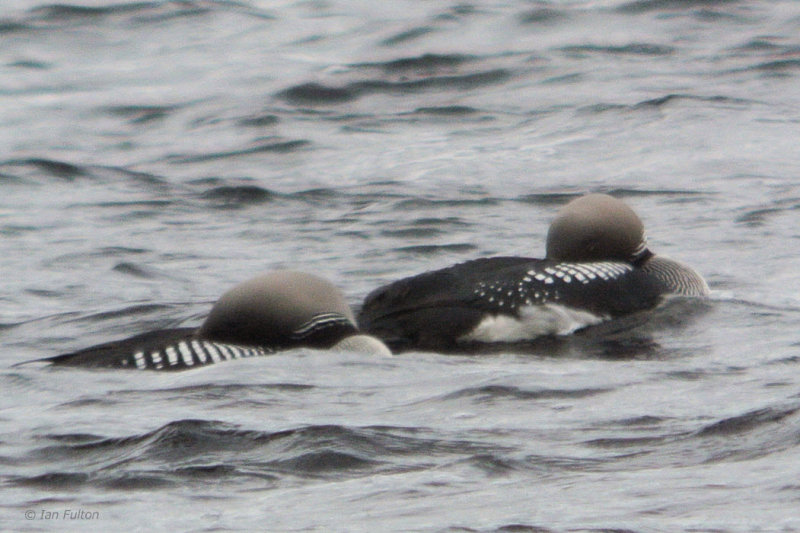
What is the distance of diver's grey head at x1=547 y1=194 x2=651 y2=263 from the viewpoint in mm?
6367

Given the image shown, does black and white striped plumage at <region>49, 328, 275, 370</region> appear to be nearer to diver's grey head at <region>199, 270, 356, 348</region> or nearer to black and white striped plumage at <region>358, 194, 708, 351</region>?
diver's grey head at <region>199, 270, 356, 348</region>

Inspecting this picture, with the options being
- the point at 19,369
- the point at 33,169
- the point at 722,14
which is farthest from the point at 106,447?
the point at 722,14

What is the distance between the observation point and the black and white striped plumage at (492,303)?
560 centimetres

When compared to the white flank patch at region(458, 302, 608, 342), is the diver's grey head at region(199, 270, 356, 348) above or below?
above

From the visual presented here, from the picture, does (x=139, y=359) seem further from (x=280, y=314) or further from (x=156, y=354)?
(x=280, y=314)

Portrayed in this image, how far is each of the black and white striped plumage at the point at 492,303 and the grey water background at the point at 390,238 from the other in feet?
0.43

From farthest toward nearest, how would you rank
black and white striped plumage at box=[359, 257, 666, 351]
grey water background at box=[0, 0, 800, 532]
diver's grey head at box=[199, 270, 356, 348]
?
black and white striped plumage at box=[359, 257, 666, 351]
diver's grey head at box=[199, 270, 356, 348]
grey water background at box=[0, 0, 800, 532]

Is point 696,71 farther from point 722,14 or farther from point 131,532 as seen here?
point 131,532

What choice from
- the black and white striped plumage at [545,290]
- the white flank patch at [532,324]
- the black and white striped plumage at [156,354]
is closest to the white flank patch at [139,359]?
the black and white striped plumage at [156,354]

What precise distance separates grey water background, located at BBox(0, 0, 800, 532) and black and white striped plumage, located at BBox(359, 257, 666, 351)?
0.13m

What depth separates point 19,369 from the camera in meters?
5.09

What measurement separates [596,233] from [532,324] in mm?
759

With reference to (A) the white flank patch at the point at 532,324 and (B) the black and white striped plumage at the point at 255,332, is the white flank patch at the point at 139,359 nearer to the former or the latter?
(B) the black and white striped plumage at the point at 255,332

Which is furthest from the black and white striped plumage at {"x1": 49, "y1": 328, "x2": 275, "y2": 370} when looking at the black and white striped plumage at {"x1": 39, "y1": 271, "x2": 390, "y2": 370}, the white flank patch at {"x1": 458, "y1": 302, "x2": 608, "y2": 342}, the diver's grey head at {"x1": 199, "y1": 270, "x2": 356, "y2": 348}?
the white flank patch at {"x1": 458, "y1": 302, "x2": 608, "y2": 342}
